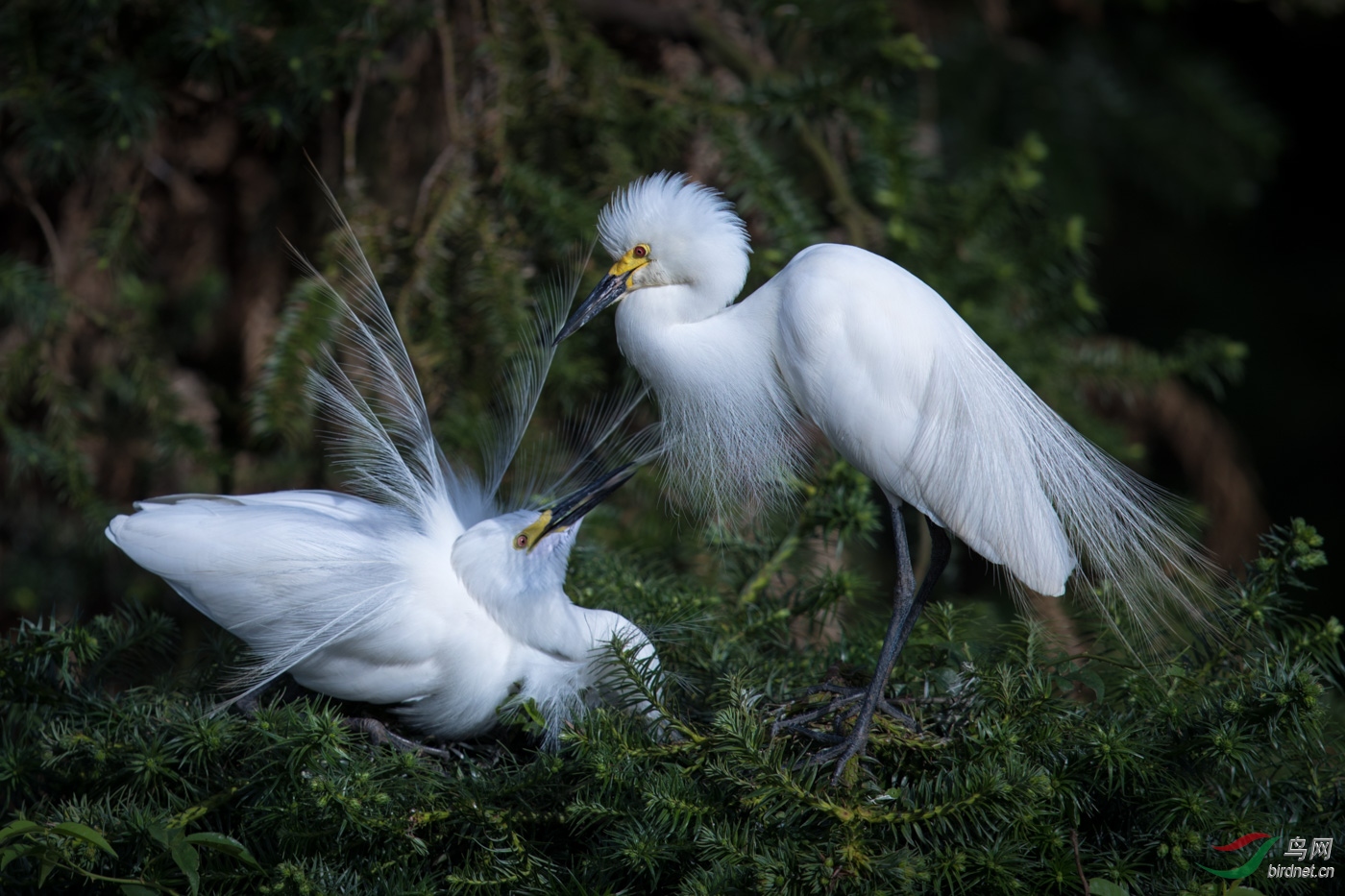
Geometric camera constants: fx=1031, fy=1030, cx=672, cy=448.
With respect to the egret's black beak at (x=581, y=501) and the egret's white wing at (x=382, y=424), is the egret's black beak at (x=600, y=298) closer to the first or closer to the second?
the egret's black beak at (x=581, y=501)

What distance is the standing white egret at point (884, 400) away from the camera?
120 cm

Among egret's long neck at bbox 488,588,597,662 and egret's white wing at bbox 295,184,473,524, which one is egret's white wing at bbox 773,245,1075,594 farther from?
egret's white wing at bbox 295,184,473,524

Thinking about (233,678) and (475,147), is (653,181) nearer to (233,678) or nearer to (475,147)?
(475,147)

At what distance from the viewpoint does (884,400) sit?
3.96 ft

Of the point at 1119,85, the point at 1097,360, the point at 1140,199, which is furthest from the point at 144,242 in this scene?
the point at 1140,199

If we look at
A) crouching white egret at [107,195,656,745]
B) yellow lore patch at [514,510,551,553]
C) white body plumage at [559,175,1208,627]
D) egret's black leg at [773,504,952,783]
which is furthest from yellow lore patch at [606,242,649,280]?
egret's black leg at [773,504,952,783]

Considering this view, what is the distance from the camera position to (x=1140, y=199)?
3.85 m

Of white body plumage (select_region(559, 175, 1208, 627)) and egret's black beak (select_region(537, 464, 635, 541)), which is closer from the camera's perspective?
white body plumage (select_region(559, 175, 1208, 627))

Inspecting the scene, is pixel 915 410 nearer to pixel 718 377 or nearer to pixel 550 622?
pixel 718 377

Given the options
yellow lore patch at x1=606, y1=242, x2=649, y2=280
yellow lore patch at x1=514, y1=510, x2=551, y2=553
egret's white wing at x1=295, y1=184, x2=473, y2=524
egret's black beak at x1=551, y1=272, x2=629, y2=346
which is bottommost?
yellow lore patch at x1=514, y1=510, x2=551, y2=553

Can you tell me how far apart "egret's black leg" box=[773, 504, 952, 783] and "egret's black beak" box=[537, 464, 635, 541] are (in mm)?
354

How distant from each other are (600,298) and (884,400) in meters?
0.37

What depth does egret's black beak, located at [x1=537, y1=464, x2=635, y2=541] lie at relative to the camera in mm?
1347

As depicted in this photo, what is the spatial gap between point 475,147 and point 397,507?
70cm
